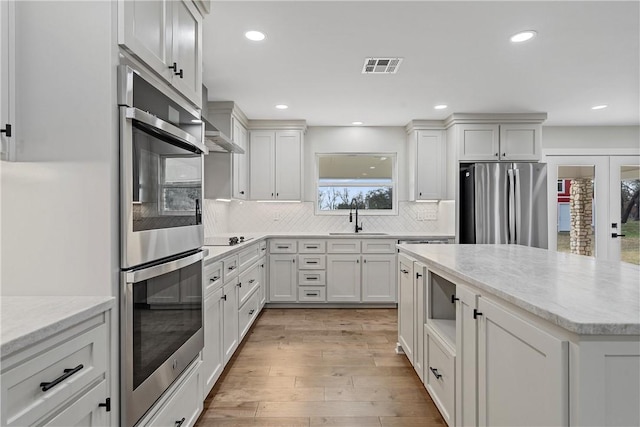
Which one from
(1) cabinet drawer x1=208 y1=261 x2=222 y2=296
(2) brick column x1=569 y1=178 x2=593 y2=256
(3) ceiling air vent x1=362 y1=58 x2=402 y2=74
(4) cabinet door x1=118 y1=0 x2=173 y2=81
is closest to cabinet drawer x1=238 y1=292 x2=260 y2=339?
(1) cabinet drawer x1=208 y1=261 x2=222 y2=296

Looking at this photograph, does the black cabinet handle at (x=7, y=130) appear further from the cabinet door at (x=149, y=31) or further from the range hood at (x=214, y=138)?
the range hood at (x=214, y=138)

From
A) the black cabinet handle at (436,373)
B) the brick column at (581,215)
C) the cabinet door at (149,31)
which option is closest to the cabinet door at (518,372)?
the black cabinet handle at (436,373)

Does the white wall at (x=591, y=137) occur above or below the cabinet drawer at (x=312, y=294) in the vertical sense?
above

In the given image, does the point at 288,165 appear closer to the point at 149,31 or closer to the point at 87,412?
the point at 149,31

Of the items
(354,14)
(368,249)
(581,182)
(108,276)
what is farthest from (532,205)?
(108,276)

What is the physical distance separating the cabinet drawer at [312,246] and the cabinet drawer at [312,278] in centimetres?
25

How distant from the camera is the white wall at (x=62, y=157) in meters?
1.15

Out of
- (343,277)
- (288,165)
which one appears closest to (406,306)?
(343,277)

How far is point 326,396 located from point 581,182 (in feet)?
16.3

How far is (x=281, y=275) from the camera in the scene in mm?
4633

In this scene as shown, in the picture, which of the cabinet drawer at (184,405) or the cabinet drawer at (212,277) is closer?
the cabinet drawer at (184,405)

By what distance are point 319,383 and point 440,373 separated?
35.7 inches

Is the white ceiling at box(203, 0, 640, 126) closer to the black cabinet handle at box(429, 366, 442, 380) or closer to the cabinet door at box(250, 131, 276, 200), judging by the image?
the cabinet door at box(250, 131, 276, 200)

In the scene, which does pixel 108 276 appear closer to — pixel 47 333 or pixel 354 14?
pixel 47 333
